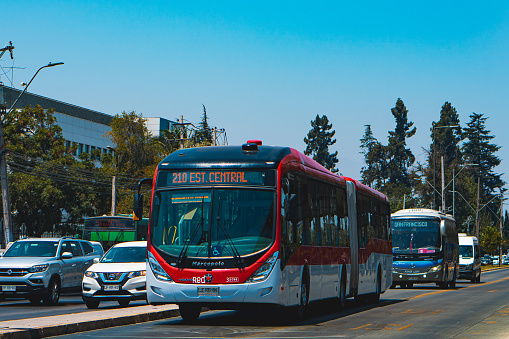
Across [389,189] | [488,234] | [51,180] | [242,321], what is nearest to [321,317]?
[242,321]

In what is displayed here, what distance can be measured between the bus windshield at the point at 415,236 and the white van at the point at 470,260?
479 inches

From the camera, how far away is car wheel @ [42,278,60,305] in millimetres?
22141

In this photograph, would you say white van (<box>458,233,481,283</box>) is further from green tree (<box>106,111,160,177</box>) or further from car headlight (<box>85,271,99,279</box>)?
green tree (<box>106,111,160,177</box>)

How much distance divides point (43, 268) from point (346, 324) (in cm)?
961

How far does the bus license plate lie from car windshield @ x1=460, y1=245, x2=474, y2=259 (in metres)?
33.9

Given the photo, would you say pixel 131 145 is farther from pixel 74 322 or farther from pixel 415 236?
pixel 74 322

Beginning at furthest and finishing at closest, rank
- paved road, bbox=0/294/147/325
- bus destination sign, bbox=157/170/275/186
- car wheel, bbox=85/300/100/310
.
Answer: car wheel, bbox=85/300/100/310 → paved road, bbox=0/294/147/325 → bus destination sign, bbox=157/170/275/186

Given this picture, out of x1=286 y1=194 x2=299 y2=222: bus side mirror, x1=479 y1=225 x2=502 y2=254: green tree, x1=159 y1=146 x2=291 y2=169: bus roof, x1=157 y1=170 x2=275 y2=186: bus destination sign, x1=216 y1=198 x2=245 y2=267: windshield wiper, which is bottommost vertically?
x1=216 y1=198 x2=245 y2=267: windshield wiper

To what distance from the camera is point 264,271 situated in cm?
1411

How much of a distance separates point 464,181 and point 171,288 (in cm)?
9403

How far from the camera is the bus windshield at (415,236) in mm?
32875

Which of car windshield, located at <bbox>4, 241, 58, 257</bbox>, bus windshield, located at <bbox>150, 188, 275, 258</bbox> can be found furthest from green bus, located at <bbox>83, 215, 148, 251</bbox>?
bus windshield, located at <bbox>150, 188, 275, 258</bbox>

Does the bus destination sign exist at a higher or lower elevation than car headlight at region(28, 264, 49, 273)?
higher

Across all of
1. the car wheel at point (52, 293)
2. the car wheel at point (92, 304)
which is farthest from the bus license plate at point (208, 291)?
the car wheel at point (52, 293)
